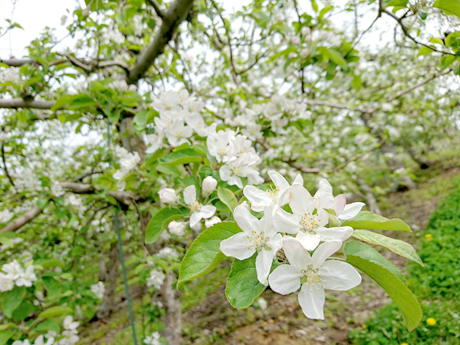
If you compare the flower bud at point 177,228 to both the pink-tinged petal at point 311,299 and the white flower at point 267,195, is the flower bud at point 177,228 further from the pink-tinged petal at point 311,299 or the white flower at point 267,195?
the pink-tinged petal at point 311,299

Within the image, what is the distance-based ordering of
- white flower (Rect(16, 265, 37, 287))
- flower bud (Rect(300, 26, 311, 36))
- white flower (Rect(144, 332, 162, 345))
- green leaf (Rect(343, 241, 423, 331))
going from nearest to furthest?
1. green leaf (Rect(343, 241, 423, 331))
2. white flower (Rect(16, 265, 37, 287))
3. flower bud (Rect(300, 26, 311, 36))
4. white flower (Rect(144, 332, 162, 345))

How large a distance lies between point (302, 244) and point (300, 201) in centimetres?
11

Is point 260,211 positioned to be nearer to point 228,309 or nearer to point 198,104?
point 198,104

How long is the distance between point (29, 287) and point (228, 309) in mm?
2979

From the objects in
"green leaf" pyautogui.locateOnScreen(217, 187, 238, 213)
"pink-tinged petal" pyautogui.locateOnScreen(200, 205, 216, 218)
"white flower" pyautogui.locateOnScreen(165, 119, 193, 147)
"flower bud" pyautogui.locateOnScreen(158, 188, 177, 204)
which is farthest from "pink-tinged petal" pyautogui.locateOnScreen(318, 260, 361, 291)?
"white flower" pyautogui.locateOnScreen(165, 119, 193, 147)

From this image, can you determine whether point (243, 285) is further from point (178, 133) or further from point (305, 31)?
point (305, 31)

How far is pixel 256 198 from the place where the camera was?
29.5 inches

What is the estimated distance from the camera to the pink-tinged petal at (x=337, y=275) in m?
0.59

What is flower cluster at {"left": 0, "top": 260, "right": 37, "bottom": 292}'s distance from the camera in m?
1.61

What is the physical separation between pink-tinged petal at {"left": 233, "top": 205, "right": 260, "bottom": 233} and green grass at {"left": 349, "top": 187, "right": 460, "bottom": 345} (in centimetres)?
253

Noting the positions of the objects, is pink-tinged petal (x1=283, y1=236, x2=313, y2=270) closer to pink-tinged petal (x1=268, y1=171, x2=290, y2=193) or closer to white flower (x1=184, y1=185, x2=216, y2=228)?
pink-tinged petal (x1=268, y1=171, x2=290, y2=193)

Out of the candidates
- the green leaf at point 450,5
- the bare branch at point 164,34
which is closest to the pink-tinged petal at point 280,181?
the green leaf at point 450,5

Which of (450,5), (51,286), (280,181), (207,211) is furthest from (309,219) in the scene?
(51,286)

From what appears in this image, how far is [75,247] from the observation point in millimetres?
2648
